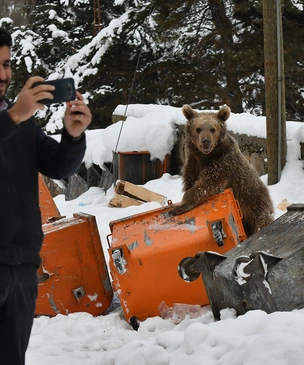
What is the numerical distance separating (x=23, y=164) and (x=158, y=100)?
18462mm

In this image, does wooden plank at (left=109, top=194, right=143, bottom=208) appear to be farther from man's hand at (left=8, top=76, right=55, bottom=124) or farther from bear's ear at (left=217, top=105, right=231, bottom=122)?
man's hand at (left=8, top=76, right=55, bottom=124)

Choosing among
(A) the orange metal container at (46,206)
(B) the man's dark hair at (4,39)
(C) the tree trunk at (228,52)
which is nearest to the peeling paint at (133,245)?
(A) the orange metal container at (46,206)

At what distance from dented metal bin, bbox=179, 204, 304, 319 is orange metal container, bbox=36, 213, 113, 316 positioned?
119 cm

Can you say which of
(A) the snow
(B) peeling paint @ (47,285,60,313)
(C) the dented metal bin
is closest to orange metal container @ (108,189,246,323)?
(A) the snow

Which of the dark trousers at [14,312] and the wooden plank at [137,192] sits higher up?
the dark trousers at [14,312]

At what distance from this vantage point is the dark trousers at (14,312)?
250cm

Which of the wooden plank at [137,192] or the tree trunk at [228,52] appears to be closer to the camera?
the wooden plank at [137,192]

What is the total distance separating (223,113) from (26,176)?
12.1 feet

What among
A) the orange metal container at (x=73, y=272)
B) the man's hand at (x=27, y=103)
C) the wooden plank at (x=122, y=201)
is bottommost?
the wooden plank at (x=122, y=201)

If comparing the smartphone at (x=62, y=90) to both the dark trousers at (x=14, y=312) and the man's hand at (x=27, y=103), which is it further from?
the dark trousers at (x=14, y=312)

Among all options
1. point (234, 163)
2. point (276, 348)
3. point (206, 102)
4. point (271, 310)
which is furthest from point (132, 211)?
point (206, 102)

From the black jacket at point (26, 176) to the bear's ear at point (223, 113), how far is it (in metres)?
3.51

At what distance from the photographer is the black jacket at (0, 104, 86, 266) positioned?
251 centimetres

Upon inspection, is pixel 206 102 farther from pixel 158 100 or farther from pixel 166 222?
pixel 166 222
